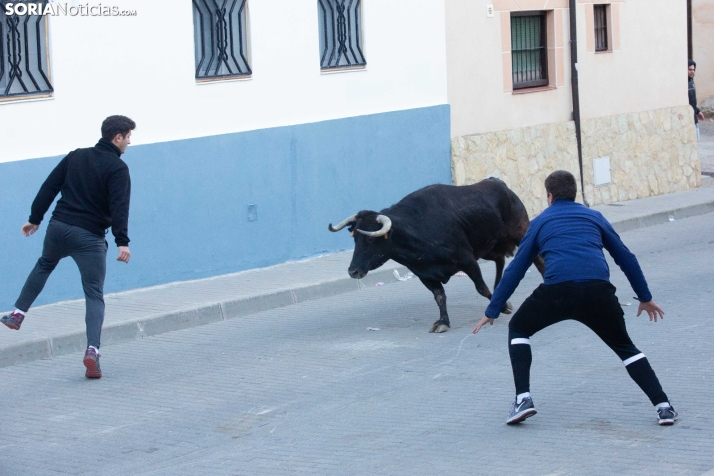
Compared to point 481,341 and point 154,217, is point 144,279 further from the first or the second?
point 481,341

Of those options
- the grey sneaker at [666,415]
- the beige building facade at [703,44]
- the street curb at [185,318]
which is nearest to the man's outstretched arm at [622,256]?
the grey sneaker at [666,415]

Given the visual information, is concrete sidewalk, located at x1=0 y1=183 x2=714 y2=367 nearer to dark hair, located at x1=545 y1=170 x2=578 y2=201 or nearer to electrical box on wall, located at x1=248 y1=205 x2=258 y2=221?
electrical box on wall, located at x1=248 y1=205 x2=258 y2=221

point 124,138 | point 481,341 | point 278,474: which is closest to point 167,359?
point 124,138

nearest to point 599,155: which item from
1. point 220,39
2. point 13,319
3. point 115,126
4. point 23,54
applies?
point 220,39

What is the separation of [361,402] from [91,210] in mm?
2554

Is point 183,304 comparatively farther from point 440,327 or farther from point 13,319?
point 440,327

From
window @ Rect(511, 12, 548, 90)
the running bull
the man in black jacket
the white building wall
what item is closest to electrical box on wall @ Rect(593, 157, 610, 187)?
window @ Rect(511, 12, 548, 90)

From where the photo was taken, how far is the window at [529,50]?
16969mm

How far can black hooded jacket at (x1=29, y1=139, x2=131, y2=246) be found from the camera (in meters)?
8.04

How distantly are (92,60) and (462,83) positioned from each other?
628 cm

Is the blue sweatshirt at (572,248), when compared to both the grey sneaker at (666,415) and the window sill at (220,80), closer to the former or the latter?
the grey sneaker at (666,415)

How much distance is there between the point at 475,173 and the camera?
52.4 ft

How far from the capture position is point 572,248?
611 centimetres

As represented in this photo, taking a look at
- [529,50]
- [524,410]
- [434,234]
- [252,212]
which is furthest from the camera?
[529,50]
